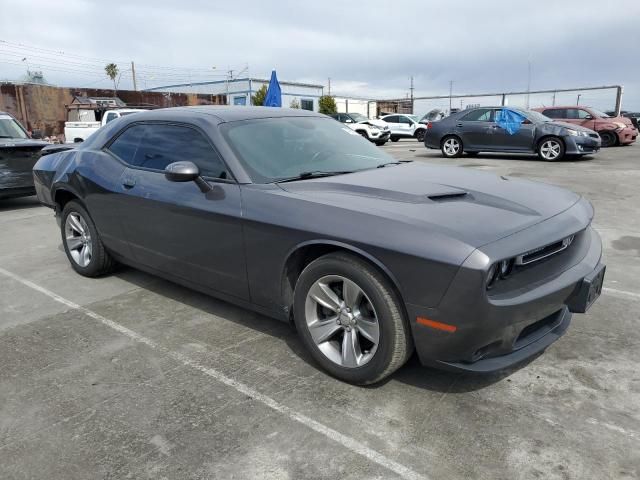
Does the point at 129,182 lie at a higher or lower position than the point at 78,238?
higher

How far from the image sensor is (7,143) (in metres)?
8.04

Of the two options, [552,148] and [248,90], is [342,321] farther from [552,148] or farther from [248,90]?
[248,90]

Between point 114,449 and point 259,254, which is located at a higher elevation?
point 259,254

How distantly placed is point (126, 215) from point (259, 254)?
154 cm

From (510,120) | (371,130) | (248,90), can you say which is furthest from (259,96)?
(510,120)

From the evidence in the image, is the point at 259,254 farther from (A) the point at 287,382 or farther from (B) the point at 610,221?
(B) the point at 610,221

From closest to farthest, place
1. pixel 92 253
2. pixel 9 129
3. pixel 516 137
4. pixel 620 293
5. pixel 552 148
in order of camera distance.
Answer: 1. pixel 620 293
2. pixel 92 253
3. pixel 9 129
4. pixel 552 148
5. pixel 516 137

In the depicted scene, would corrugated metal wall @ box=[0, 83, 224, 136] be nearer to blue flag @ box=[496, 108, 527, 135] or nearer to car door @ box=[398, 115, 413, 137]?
car door @ box=[398, 115, 413, 137]

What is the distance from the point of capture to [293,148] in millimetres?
3582

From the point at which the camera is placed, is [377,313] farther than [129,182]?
No

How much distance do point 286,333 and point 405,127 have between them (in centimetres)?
2507

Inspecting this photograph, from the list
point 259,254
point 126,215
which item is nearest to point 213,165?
point 259,254

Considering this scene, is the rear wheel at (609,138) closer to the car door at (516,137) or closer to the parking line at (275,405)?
the car door at (516,137)

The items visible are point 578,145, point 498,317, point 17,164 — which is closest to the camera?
point 498,317
